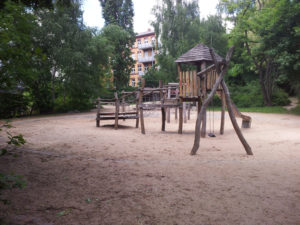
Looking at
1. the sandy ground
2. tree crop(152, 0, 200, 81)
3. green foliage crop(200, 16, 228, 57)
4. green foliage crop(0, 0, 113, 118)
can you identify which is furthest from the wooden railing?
green foliage crop(200, 16, 228, 57)

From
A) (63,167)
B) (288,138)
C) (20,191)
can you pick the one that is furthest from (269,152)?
(20,191)

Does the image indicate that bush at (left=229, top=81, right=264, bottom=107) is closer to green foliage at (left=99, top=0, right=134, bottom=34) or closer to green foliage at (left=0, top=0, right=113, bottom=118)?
green foliage at (left=0, top=0, right=113, bottom=118)

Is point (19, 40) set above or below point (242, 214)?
above

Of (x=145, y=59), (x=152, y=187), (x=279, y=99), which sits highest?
(x=145, y=59)

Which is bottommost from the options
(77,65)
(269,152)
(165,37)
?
(269,152)

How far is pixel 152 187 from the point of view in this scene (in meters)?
3.64

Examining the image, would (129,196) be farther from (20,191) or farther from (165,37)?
(165,37)

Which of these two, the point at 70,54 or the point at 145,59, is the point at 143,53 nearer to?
the point at 145,59

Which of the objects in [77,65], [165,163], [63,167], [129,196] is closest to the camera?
[129,196]

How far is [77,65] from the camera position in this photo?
1897cm

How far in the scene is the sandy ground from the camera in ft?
9.04

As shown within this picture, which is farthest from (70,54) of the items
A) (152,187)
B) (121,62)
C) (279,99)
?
(279,99)

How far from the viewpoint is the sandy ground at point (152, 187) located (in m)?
2.75

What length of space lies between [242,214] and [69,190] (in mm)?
2260
